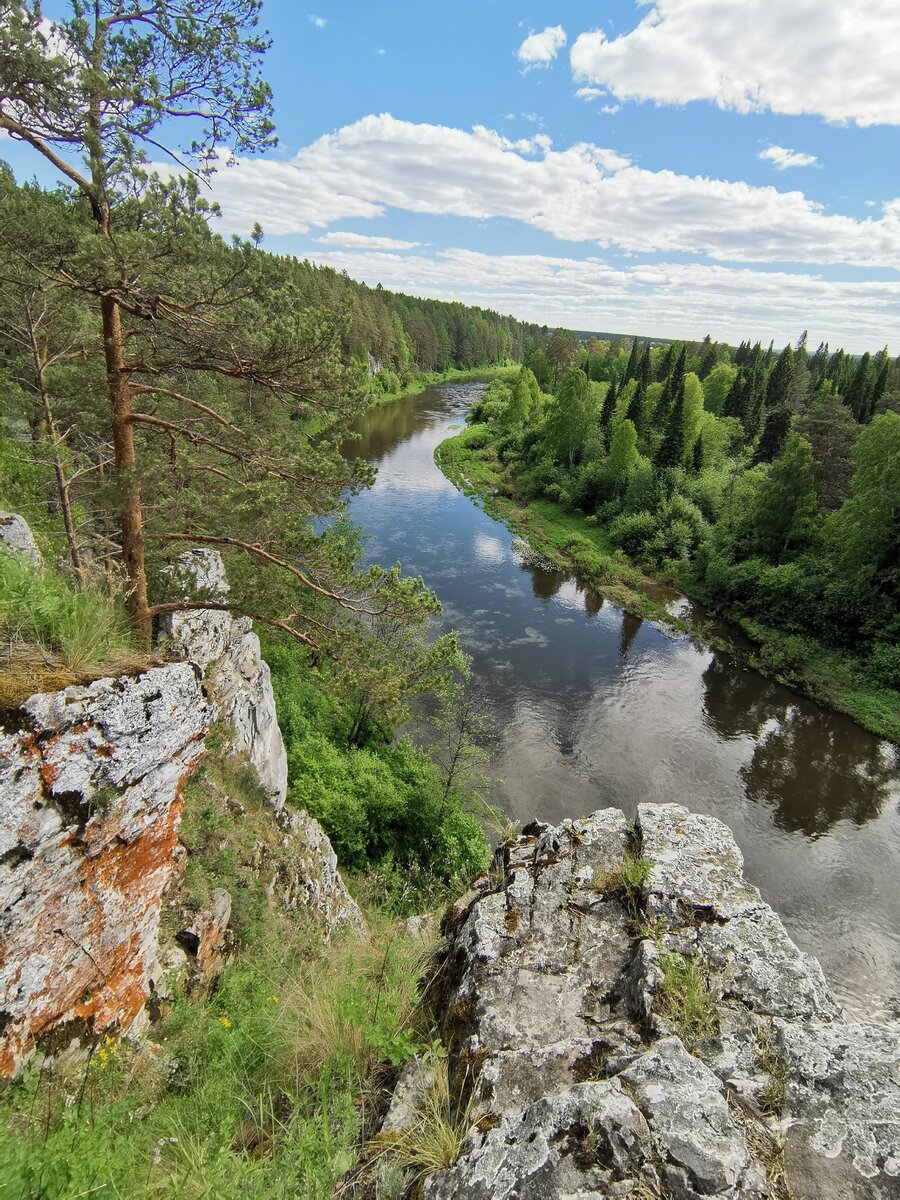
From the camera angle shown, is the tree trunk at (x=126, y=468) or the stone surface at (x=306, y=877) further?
the stone surface at (x=306, y=877)

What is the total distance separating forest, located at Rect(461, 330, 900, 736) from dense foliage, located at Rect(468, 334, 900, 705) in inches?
3.6

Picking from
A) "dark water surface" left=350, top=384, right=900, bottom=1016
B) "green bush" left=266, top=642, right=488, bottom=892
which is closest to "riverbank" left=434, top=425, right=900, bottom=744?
"dark water surface" left=350, top=384, right=900, bottom=1016

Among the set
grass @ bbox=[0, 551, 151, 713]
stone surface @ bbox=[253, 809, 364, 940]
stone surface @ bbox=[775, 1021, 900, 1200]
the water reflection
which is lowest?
the water reflection

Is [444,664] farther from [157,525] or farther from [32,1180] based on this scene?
[32,1180]

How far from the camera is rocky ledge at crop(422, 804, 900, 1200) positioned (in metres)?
3.03

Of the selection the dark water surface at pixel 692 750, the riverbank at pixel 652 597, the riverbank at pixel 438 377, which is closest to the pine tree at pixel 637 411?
the riverbank at pixel 652 597

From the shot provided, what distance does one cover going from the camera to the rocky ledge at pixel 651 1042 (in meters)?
3.03

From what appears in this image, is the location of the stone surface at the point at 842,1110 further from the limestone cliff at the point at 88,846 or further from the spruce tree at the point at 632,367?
the spruce tree at the point at 632,367

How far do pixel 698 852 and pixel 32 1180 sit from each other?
5.61 metres

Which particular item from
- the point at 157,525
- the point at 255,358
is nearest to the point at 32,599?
the point at 255,358

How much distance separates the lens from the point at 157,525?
32.7 feet

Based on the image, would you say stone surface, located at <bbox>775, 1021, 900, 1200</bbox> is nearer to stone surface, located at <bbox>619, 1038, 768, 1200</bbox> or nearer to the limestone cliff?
stone surface, located at <bbox>619, 1038, 768, 1200</bbox>

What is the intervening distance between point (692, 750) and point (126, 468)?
19.8 m

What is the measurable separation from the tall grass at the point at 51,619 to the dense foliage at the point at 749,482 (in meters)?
29.9
